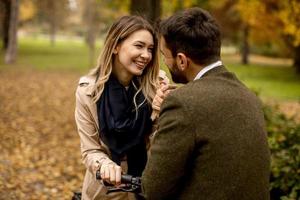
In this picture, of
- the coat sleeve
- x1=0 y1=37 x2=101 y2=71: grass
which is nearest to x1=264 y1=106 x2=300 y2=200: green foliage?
the coat sleeve

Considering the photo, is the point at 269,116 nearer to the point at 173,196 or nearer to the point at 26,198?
the point at 26,198

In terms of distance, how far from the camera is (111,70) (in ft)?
9.74

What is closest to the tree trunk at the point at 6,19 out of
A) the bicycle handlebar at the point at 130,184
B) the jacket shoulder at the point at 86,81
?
the jacket shoulder at the point at 86,81

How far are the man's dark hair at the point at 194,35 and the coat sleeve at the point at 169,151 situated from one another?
0.26m

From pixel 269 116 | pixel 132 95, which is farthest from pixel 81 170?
pixel 132 95

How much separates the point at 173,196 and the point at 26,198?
4.27 meters

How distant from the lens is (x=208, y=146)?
1958 millimetres

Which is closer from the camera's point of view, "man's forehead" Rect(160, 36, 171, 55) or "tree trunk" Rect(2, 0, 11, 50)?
"man's forehead" Rect(160, 36, 171, 55)

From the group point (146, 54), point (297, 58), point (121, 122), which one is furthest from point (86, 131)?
point (297, 58)

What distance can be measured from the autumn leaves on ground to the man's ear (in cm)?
437

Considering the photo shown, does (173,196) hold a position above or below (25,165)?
above

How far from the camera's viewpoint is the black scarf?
2799 millimetres

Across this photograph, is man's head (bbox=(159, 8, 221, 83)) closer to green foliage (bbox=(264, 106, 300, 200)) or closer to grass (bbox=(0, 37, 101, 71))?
green foliage (bbox=(264, 106, 300, 200))

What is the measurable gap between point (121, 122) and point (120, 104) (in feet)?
0.39
